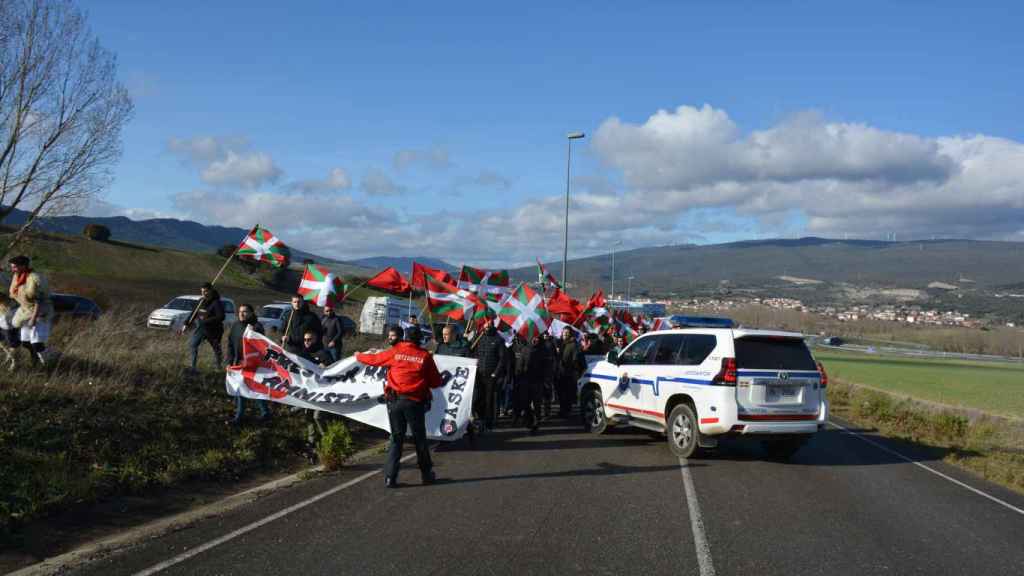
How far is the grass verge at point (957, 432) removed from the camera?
482 inches

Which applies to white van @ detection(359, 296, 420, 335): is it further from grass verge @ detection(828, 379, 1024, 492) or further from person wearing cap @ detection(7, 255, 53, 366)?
person wearing cap @ detection(7, 255, 53, 366)

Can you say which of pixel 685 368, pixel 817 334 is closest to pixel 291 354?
pixel 685 368

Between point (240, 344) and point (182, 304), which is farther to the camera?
point (182, 304)

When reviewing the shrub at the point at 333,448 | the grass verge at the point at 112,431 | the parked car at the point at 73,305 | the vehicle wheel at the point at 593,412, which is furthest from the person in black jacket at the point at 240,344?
the parked car at the point at 73,305

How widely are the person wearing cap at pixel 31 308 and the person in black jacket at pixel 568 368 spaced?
31.1 ft

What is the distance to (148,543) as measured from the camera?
6.47 m

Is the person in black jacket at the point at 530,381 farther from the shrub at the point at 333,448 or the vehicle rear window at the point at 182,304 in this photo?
the vehicle rear window at the point at 182,304

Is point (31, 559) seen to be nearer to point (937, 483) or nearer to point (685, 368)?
point (685, 368)

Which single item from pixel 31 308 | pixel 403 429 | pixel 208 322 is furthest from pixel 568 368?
pixel 31 308

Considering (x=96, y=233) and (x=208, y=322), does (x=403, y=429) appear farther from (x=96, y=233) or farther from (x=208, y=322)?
(x=96, y=233)

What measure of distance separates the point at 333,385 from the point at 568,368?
21.3ft

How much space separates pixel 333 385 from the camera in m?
11.3

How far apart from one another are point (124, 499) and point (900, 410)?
64.9 feet

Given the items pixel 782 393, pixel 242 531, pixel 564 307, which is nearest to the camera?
pixel 242 531
